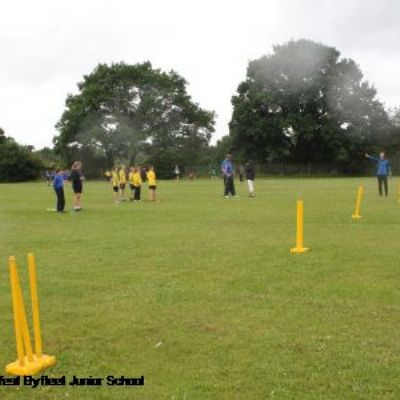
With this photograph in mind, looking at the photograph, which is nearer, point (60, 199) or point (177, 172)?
point (60, 199)

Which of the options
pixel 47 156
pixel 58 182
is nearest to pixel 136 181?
pixel 58 182

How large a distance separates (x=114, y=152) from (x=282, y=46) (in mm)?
25175

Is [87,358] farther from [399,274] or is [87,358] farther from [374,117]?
[374,117]

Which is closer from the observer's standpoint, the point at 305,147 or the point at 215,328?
the point at 215,328

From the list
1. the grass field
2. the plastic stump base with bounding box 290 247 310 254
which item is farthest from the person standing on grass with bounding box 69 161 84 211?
the plastic stump base with bounding box 290 247 310 254

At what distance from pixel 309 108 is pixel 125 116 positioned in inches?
956

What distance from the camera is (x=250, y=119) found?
70.2 m

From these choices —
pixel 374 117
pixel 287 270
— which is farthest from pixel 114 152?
pixel 287 270

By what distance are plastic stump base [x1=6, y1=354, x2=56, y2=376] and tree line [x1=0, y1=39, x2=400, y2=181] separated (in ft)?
209

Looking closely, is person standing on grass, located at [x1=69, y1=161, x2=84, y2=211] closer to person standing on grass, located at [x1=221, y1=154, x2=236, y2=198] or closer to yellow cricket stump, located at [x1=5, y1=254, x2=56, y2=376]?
person standing on grass, located at [x1=221, y1=154, x2=236, y2=198]

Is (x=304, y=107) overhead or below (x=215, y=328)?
overhead

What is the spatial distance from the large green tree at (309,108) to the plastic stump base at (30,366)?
6382cm

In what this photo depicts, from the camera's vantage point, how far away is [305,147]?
7175 cm

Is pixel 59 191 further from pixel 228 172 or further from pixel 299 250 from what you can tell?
pixel 299 250
